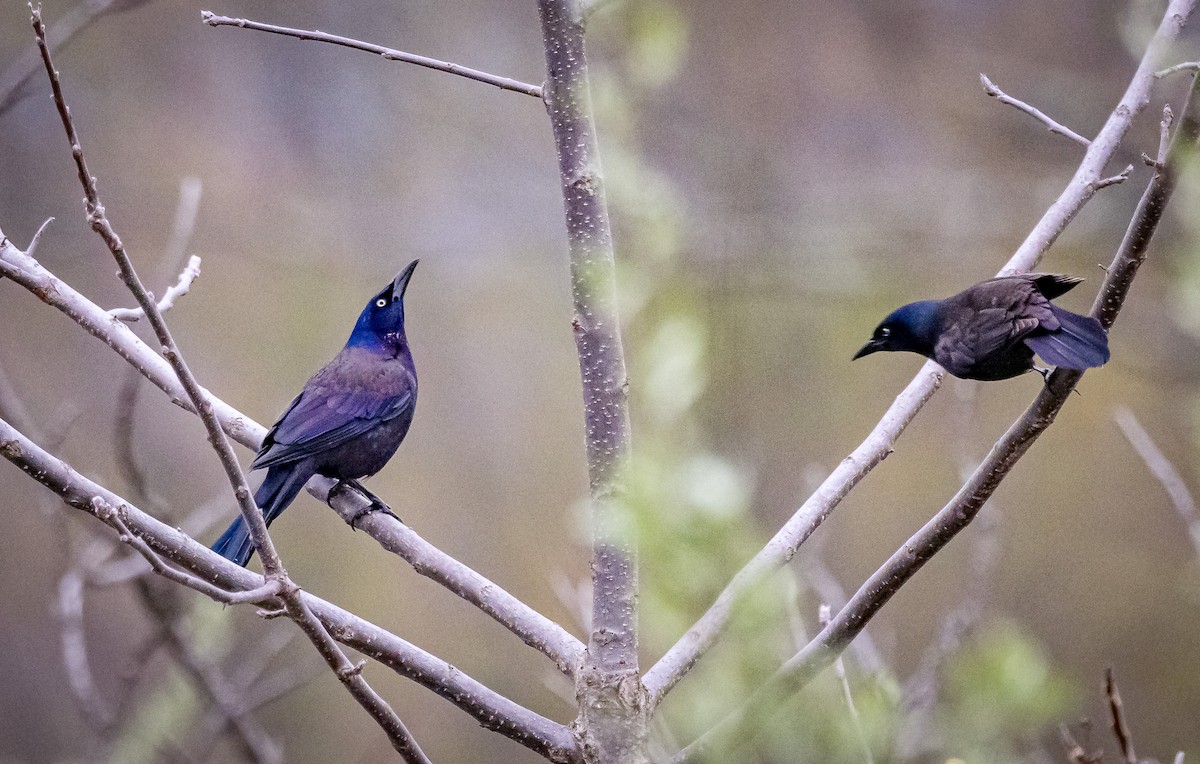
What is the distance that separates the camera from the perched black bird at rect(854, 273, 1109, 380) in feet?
3.60

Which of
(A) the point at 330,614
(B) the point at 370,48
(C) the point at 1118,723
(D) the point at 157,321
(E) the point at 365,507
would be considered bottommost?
(C) the point at 1118,723

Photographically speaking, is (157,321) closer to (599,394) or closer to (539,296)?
(599,394)

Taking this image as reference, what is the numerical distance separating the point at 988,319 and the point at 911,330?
7.7 inches

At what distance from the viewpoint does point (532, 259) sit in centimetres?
304

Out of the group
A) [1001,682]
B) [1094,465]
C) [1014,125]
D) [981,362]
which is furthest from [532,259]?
[1001,682]

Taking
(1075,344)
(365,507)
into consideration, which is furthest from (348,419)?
(1075,344)

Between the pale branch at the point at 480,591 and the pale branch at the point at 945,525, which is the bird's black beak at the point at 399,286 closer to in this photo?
the pale branch at the point at 480,591

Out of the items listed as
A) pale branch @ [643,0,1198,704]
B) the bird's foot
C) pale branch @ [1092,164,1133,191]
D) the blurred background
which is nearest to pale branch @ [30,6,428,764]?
pale branch @ [643,0,1198,704]

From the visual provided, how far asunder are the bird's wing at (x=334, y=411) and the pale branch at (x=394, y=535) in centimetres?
12

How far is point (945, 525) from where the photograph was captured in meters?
1.04

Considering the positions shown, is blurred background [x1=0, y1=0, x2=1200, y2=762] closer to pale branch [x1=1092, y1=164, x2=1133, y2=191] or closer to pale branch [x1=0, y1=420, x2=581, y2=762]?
pale branch [x1=1092, y1=164, x2=1133, y2=191]

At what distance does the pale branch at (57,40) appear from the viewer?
1465 millimetres

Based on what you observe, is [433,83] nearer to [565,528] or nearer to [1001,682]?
[565,528]

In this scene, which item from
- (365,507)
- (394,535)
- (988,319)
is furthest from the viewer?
(365,507)
